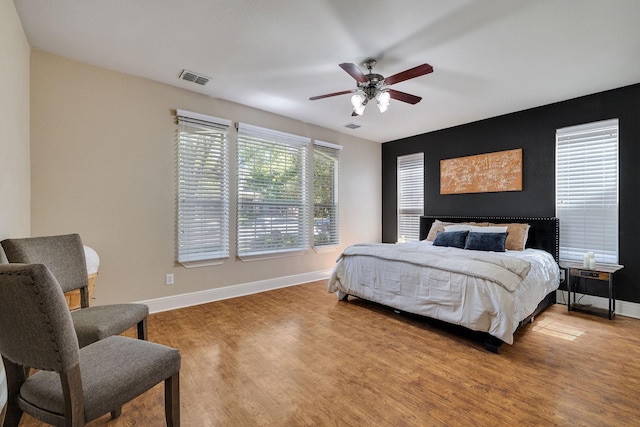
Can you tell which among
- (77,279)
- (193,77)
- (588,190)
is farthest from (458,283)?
(193,77)

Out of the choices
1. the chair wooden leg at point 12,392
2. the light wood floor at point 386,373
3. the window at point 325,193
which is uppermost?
the window at point 325,193

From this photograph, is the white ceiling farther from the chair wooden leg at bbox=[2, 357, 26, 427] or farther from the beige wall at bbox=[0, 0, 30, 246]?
Result: the chair wooden leg at bbox=[2, 357, 26, 427]

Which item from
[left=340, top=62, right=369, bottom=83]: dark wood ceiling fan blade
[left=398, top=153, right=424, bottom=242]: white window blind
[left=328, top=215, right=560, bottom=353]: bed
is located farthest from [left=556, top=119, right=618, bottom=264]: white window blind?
[left=340, top=62, right=369, bottom=83]: dark wood ceiling fan blade

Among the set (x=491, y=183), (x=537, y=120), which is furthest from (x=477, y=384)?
(x=537, y=120)

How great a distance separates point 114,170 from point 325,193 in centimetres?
306

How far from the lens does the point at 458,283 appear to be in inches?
106

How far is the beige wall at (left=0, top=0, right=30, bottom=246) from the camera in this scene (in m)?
1.89

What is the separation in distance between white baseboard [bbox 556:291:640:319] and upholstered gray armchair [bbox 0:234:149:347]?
4797mm

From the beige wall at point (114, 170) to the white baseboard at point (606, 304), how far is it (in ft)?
14.6

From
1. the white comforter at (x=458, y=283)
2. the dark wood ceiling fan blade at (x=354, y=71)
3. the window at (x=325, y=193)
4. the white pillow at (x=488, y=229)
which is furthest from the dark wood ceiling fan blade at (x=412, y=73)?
the white pillow at (x=488, y=229)

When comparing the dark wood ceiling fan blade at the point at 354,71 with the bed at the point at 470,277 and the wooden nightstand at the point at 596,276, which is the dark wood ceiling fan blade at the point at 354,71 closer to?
the bed at the point at 470,277

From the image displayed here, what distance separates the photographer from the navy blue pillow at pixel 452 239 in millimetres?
4039

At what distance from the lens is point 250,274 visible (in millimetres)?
4203

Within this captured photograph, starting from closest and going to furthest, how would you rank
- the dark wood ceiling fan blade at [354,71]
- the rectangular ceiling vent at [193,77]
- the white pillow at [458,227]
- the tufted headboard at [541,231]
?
the dark wood ceiling fan blade at [354,71], the rectangular ceiling vent at [193,77], the tufted headboard at [541,231], the white pillow at [458,227]
